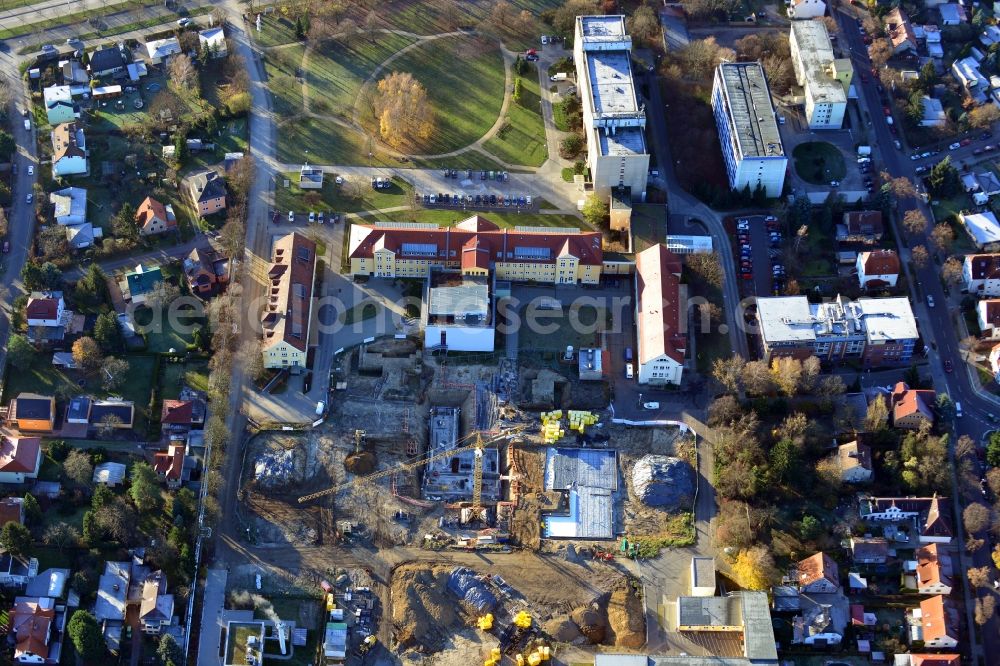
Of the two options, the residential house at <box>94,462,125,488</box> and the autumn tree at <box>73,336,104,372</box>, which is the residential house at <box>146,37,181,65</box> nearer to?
Result: the autumn tree at <box>73,336,104,372</box>

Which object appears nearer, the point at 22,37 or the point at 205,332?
the point at 205,332

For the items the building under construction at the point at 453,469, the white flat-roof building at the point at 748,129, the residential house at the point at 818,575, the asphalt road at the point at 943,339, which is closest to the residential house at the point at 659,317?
the white flat-roof building at the point at 748,129

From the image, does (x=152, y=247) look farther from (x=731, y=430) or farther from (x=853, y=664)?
(x=853, y=664)

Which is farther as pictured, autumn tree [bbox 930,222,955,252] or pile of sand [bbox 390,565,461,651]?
autumn tree [bbox 930,222,955,252]

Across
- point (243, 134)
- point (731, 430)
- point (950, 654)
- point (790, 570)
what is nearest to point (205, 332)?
point (243, 134)

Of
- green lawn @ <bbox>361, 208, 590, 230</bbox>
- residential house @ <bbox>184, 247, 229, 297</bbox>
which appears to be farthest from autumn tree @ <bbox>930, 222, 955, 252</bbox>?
residential house @ <bbox>184, 247, 229, 297</bbox>

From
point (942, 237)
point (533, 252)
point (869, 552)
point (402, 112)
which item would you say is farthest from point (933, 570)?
point (402, 112)

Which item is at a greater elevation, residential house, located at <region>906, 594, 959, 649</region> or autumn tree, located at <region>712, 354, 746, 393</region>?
autumn tree, located at <region>712, 354, 746, 393</region>

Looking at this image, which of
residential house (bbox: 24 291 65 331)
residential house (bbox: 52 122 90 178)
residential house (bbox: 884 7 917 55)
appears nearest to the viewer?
residential house (bbox: 24 291 65 331)
